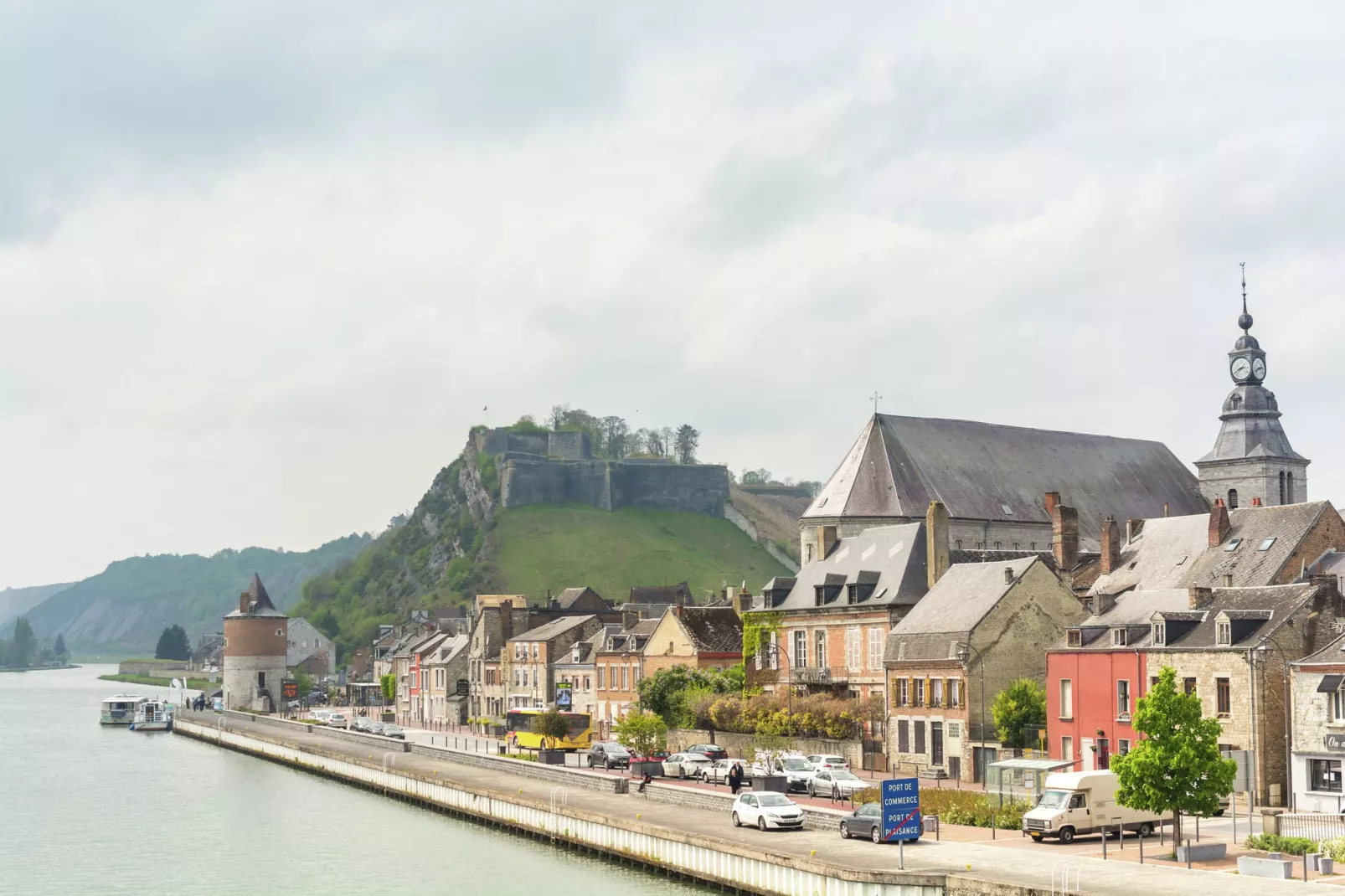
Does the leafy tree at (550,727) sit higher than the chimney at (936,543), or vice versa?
the chimney at (936,543)

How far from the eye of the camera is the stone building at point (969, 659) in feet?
171

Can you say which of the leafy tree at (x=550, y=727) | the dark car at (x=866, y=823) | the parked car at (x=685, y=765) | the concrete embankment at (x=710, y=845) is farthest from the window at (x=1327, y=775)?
the leafy tree at (x=550, y=727)

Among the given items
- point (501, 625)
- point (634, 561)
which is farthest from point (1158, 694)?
point (634, 561)

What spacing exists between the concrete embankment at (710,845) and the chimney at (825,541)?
19.0m

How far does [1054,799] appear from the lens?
1374 inches

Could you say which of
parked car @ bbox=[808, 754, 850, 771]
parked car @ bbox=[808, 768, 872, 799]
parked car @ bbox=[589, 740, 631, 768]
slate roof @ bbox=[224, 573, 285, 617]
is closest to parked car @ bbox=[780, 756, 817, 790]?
parked car @ bbox=[808, 768, 872, 799]

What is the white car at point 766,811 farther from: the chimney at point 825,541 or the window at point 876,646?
the chimney at point 825,541

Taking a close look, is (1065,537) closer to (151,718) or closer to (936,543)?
(936,543)

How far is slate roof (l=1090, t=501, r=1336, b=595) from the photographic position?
50.3m

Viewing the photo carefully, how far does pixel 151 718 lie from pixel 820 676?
7891 centimetres

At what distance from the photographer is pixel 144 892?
40.8m

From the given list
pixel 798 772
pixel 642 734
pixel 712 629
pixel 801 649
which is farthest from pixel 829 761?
pixel 712 629

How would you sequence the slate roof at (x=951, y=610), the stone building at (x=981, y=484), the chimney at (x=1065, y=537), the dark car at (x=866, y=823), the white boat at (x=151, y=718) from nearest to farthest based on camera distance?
1. the dark car at (x=866, y=823)
2. the slate roof at (x=951, y=610)
3. the chimney at (x=1065, y=537)
4. the stone building at (x=981, y=484)
5. the white boat at (x=151, y=718)

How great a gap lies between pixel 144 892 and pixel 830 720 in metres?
26.0
